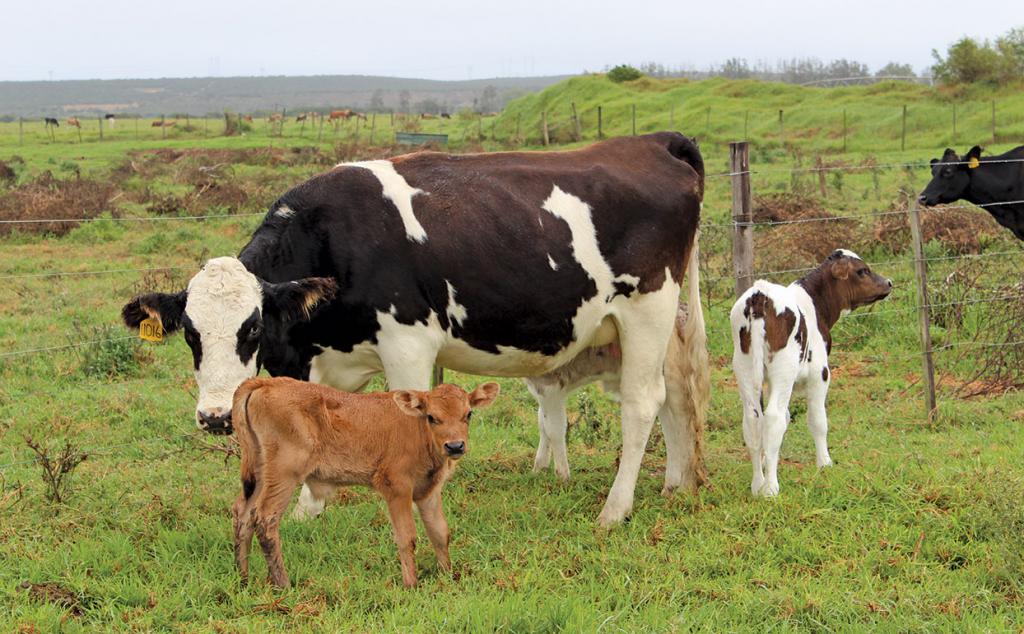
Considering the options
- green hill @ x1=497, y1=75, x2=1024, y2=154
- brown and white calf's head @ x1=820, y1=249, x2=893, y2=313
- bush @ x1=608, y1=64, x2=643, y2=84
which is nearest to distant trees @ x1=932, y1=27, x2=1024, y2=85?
green hill @ x1=497, y1=75, x2=1024, y2=154

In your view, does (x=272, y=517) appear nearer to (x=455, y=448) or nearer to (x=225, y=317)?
(x=455, y=448)

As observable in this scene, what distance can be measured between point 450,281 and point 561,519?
66.6 inches

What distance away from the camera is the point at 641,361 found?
23.5 feet

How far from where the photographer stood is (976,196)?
15.4m

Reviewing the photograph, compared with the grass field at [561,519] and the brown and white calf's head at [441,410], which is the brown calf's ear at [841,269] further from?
the brown and white calf's head at [441,410]

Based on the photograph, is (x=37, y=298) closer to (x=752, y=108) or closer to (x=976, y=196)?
(x=976, y=196)

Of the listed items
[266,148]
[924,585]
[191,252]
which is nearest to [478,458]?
[924,585]

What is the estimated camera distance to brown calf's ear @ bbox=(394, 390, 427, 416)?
18.2ft

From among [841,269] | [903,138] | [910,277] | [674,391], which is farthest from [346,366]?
[903,138]

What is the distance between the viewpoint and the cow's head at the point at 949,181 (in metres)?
15.4

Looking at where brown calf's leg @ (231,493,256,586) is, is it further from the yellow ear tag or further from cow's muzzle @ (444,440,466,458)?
the yellow ear tag

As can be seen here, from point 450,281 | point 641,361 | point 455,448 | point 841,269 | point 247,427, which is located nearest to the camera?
point 455,448

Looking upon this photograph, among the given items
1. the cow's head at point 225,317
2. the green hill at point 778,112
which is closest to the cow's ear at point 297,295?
the cow's head at point 225,317

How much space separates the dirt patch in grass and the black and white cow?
42.3ft
